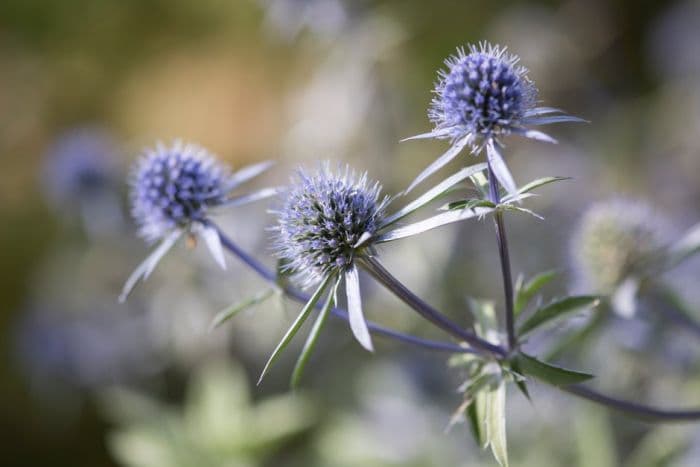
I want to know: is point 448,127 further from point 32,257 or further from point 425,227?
point 32,257

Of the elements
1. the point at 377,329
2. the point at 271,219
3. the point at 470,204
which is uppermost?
the point at 271,219

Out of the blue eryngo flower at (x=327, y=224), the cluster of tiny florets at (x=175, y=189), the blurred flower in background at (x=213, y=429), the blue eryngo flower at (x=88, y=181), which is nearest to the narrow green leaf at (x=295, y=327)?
the blue eryngo flower at (x=327, y=224)

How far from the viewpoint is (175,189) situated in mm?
1210

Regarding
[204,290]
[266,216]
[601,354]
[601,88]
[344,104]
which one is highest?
[601,88]

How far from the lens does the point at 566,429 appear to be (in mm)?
2068

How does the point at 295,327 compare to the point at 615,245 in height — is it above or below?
below

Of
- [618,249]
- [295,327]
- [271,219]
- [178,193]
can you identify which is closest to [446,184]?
[295,327]

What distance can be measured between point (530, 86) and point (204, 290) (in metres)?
1.78

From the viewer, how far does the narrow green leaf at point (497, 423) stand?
0.93 meters

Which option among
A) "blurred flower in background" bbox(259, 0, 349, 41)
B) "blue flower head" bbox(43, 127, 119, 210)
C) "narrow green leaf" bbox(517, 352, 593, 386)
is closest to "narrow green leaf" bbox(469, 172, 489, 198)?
"narrow green leaf" bbox(517, 352, 593, 386)

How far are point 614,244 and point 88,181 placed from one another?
5.94 ft

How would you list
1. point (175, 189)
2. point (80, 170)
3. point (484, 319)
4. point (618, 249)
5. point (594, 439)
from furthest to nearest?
point (80, 170)
point (594, 439)
point (618, 249)
point (175, 189)
point (484, 319)

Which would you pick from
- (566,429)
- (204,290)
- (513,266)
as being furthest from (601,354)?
(204,290)

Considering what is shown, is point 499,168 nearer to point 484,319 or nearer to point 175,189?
point 484,319
